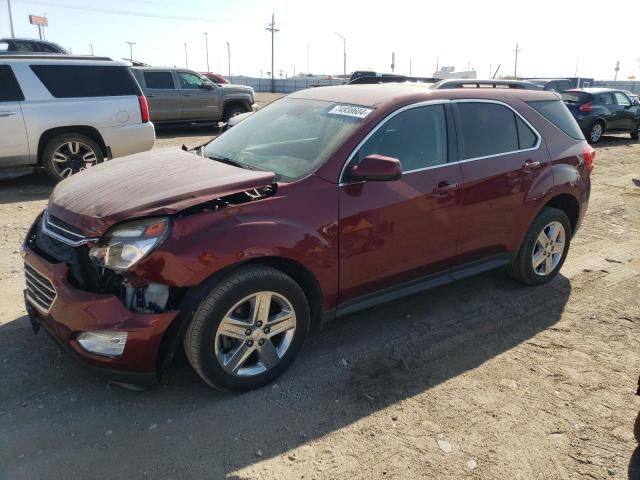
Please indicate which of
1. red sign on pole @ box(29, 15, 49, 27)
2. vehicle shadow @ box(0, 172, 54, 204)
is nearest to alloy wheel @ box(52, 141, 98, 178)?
vehicle shadow @ box(0, 172, 54, 204)

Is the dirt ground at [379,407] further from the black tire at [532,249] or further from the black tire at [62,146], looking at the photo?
the black tire at [62,146]

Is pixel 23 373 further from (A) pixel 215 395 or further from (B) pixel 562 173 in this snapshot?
(B) pixel 562 173

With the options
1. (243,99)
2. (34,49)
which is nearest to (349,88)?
(243,99)

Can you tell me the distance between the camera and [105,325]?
269 cm

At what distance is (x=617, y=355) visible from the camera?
371 centimetres

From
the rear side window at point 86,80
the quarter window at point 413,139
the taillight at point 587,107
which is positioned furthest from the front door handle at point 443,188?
the taillight at point 587,107

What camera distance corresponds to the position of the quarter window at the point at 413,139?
3516 mm

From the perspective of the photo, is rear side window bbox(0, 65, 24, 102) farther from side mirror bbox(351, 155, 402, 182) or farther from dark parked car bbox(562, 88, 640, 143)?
dark parked car bbox(562, 88, 640, 143)

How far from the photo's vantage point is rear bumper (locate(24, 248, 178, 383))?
270cm

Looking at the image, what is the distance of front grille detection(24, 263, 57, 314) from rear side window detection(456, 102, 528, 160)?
9.62 ft

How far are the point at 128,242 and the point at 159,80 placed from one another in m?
12.1

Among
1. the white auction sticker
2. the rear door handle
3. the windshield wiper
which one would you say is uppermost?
the white auction sticker

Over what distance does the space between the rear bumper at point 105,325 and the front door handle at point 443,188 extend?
201cm

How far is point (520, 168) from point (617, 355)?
1591 millimetres
